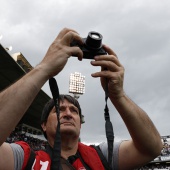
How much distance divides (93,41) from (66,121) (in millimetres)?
737

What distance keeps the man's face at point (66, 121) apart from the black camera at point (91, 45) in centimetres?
64

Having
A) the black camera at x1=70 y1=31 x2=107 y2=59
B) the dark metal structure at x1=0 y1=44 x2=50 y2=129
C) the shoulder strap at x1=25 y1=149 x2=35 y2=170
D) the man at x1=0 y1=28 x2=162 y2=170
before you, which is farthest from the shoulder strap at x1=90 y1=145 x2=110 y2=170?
the dark metal structure at x1=0 y1=44 x2=50 y2=129

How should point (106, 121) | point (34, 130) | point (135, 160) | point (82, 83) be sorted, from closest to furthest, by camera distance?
point (106, 121) < point (135, 160) < point (34, 130) < point (82, 83)

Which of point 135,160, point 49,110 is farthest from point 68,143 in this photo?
point 135,160

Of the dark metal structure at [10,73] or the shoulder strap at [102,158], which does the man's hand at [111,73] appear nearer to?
the shoulder strap at [102,158]

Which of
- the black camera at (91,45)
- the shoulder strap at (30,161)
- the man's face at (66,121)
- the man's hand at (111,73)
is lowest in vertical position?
the shoulder strap at (30,161)

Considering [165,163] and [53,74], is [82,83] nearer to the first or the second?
[165,163]

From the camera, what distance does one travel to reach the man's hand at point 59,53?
4.73 feet

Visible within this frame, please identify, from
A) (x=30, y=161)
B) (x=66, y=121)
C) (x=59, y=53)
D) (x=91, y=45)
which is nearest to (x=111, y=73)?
(x=91, y=45)

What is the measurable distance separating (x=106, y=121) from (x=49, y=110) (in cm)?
72

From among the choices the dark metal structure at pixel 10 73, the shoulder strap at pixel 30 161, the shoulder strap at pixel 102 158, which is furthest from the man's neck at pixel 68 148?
the dark metal structure at pixel 10 73

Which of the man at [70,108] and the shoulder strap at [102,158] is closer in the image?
the man at [70,108]

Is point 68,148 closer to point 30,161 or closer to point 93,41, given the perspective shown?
point 30,161

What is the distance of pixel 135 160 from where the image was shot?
6.26 feet
